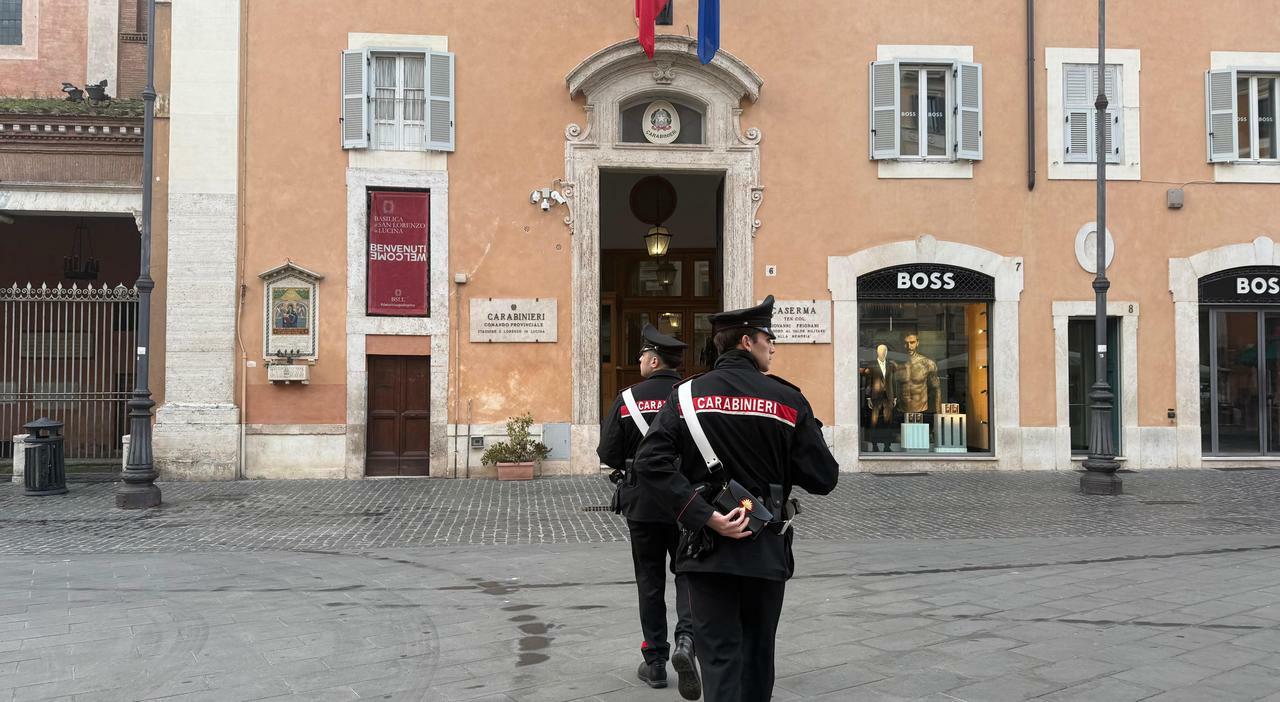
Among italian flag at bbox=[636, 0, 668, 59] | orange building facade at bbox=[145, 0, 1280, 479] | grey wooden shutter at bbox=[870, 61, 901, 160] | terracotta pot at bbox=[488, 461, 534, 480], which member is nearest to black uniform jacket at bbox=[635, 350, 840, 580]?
terracotta pot at bbox=[488, 461, 534, 480]

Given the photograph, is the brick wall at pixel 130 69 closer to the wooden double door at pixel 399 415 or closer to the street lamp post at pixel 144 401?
the street lamp post at pixel 144 401

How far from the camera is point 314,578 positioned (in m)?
7.45

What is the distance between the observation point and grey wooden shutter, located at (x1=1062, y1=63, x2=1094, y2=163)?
15.2 metres

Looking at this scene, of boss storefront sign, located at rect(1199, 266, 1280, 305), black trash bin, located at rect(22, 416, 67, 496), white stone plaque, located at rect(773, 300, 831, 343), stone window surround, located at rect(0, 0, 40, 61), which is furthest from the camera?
stone window surround, located at rect(0, 0, 40, 61)

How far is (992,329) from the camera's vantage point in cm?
1516

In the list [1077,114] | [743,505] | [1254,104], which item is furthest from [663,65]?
[743,505]

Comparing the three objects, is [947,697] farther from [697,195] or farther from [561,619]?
[697,195]

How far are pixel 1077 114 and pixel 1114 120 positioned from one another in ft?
1.96

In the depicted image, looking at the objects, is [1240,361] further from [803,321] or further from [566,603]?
[566,603]

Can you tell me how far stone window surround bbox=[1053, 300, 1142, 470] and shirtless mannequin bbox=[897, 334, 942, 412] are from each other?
1.88 meters

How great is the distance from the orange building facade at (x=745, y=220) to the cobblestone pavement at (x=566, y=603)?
3.17 metres

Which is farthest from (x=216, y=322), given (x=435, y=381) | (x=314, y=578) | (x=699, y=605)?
(x=699, y=605)

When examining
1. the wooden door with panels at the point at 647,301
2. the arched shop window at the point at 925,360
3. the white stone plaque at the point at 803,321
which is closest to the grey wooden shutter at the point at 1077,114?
the arched shop window at the point at 925,360

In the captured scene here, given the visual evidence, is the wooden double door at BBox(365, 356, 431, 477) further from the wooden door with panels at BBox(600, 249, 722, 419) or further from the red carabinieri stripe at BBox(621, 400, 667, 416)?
the red carabinieri stripe at BBox(621, 400, 667, 416)
